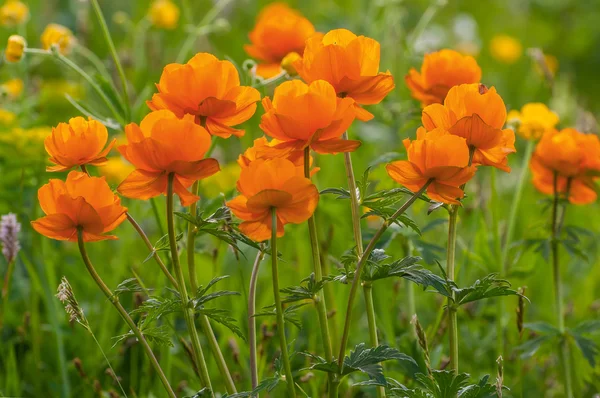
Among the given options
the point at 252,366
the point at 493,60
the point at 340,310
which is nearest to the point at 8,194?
the point at 340,310

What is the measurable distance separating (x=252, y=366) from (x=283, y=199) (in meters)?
0.29

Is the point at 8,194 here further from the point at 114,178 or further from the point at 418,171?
the point at 418,171

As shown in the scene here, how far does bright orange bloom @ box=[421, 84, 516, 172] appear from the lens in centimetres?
87

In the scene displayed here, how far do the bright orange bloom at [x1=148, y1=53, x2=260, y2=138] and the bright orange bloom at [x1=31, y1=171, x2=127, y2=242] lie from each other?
12 centimetres

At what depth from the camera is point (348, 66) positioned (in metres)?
0.90

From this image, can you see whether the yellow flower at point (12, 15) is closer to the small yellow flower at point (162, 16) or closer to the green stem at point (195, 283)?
the small yellow flower at point (162, 16)

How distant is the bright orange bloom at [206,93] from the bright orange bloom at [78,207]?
0.41 ft

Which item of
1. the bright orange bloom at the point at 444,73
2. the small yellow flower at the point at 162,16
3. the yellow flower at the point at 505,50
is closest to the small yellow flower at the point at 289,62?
the bright orange bloom at the point at 444,73

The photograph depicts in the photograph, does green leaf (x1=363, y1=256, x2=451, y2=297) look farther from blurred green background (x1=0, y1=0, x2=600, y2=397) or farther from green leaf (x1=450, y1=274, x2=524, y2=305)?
blurred green background (x1=0, y1=0, x2=600, y2=397)

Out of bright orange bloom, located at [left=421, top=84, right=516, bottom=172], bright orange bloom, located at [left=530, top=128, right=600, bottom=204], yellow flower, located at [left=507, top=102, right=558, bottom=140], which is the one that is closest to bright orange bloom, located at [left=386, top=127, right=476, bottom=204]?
bright orange bloom, located at [left=421, top=84, right=516, bottom=172]

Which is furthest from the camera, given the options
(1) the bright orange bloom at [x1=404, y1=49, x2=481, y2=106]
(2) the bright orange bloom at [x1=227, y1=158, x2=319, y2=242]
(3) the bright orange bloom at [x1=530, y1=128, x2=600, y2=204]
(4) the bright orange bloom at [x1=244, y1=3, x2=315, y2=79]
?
(4) the bright orange bloom at [x1=244, y1=3, x2=315, y2=79]

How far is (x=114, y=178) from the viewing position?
2129 mm

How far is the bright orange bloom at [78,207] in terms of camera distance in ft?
2.72

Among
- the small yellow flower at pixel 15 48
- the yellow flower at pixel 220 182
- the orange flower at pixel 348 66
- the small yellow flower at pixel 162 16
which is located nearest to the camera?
the orange flower at pixel 348 66
